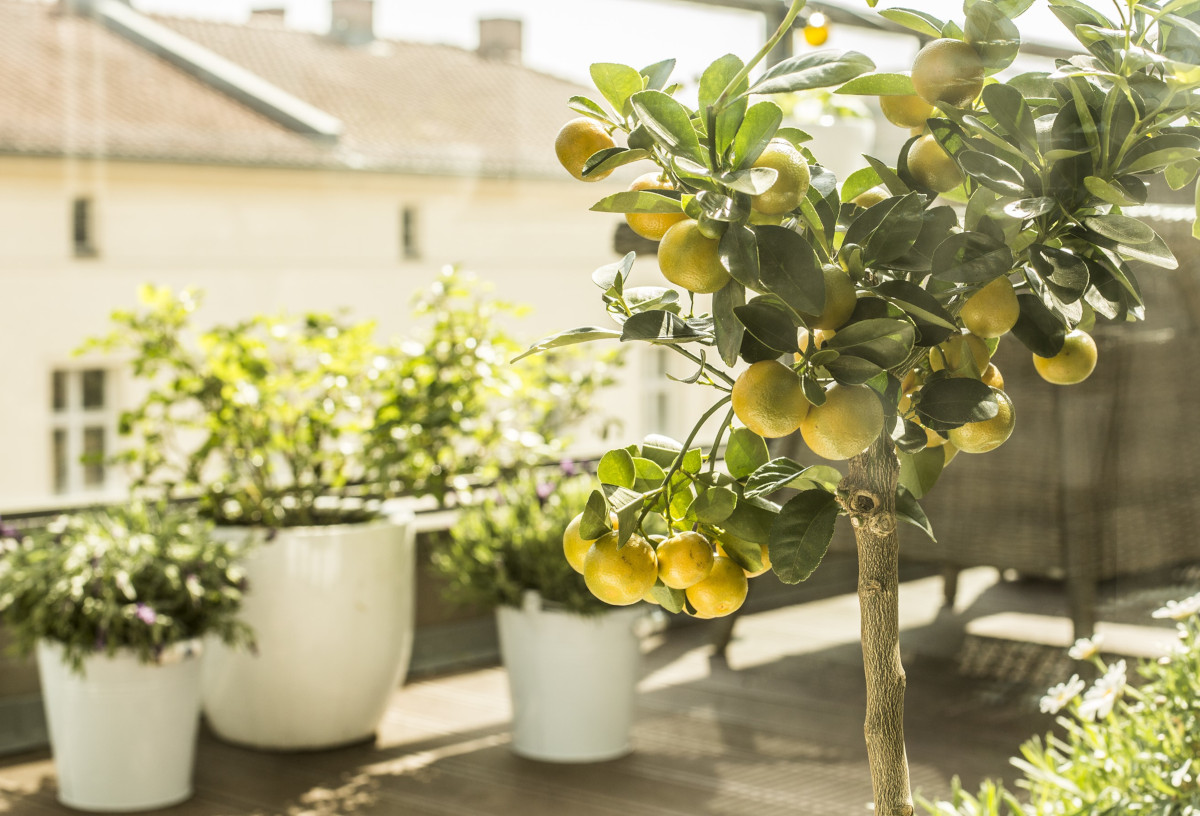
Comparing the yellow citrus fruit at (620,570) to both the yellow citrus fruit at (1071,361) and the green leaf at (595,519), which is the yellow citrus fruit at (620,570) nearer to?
the green leaf at (595,519)

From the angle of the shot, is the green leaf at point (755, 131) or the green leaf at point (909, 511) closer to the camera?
the green leaf at point (755, 131)

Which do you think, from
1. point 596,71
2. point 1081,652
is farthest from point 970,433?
point 1081,652

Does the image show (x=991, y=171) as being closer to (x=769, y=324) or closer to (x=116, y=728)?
(x=769, y=324)

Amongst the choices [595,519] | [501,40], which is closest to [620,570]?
[595,519]

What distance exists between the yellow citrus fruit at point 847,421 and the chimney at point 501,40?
3.30 m

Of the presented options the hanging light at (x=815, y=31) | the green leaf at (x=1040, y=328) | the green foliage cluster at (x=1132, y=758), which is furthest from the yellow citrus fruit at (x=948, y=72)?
the hanging light at (x=815, y=31)

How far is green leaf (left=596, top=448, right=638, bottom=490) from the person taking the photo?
0.55 meters

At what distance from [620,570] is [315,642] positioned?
6.45ft

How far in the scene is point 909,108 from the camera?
1.77 ft

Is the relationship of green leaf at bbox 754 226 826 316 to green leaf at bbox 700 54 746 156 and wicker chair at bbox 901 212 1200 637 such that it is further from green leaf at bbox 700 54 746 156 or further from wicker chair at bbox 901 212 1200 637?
wicker chair at bbox 901 212 1200 637

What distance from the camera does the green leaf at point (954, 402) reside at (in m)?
0.50

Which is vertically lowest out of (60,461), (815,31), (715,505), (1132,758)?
(1132,758)

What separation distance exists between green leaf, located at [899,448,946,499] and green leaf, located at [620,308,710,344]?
148mm

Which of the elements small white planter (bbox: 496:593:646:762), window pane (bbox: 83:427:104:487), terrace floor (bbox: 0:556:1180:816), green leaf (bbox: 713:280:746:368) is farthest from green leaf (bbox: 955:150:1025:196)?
window pane (bbox: 83:427:104:487)
